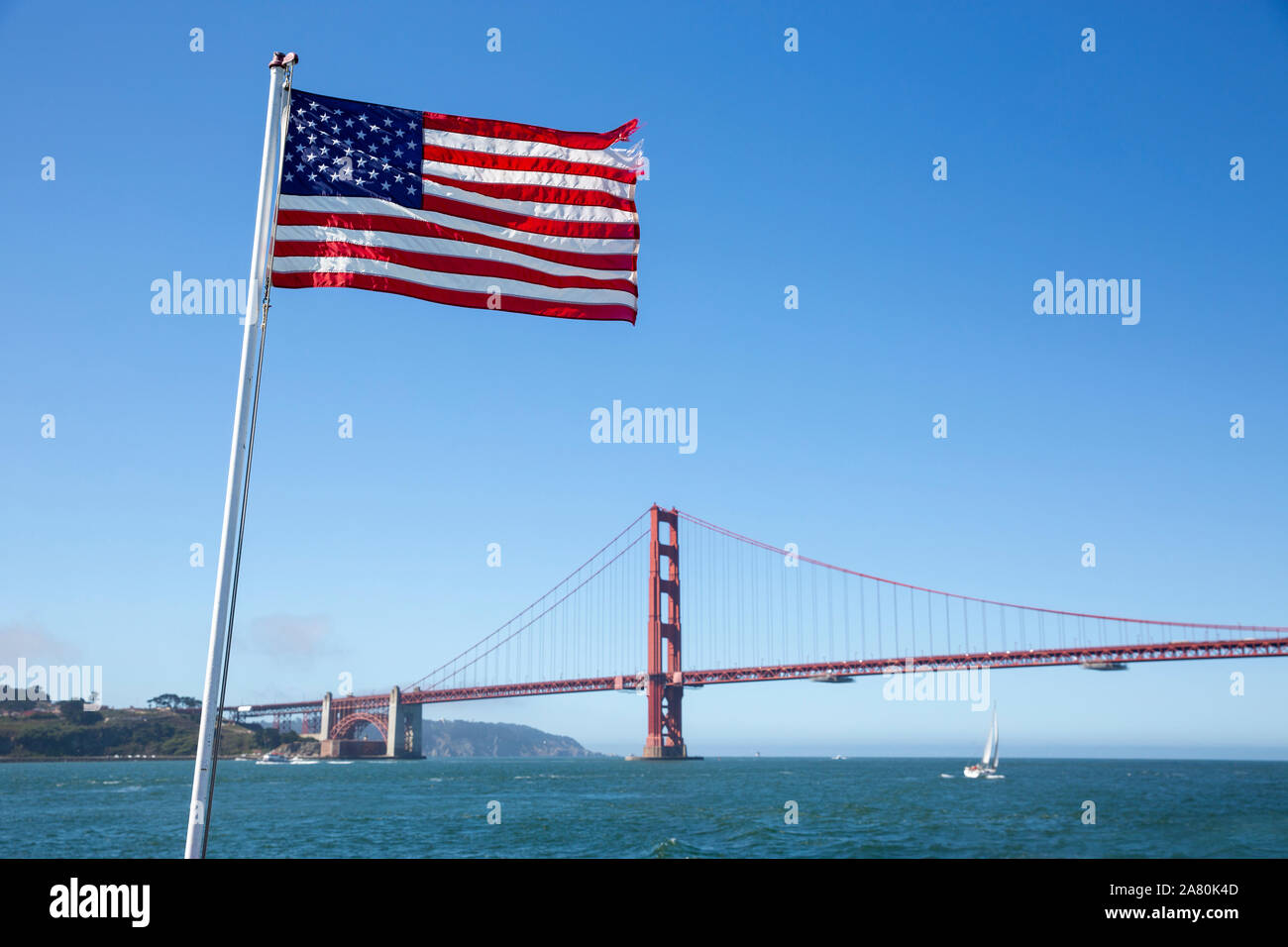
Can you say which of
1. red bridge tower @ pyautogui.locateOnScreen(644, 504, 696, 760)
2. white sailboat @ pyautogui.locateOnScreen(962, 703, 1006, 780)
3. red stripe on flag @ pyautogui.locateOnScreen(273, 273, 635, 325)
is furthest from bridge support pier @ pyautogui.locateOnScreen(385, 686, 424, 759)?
red stripe on flag @ pyautogui.locateOnScreen(273, 273, 635, 325)

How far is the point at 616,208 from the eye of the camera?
8078 mm

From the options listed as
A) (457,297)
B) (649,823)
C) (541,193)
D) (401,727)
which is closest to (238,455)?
(457,297)

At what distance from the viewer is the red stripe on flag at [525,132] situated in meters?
7.57

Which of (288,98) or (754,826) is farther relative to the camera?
(754,826)

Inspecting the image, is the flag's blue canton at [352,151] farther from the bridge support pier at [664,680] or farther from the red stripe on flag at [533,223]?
the bridge support pier at [664,680]

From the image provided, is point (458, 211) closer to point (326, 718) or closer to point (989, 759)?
point (989, 759)

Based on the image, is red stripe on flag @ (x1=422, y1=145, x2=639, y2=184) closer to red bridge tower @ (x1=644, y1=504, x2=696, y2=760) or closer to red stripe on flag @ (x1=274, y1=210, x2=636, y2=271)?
red stripe on flag @ (x1=274, y1=210, x2=636, y2=271)

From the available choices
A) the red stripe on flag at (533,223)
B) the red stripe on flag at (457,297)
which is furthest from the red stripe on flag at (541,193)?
the red stripe on flag at (457,297)

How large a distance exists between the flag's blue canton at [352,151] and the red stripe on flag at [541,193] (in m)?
0.24
